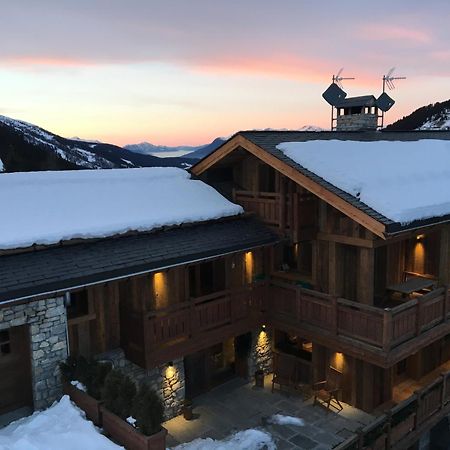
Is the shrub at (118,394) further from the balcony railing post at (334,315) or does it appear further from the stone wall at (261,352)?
the stone wall at (261,352)

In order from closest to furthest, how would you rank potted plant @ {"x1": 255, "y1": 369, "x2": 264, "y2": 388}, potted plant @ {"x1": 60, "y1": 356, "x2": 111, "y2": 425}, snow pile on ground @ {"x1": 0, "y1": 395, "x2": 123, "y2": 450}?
1. snow pile on ground @ {"x1": 0, "y1": 395, "x2": 123, "y2": 450}
2. potted plant @ {"x1": 60, "y1": 356, "x2": 111, "y2": 425}
3. potted plant @ {"x1": 255, "y1": 369, "x2": 264, "y2": 388}

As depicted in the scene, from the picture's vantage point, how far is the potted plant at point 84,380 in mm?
9984

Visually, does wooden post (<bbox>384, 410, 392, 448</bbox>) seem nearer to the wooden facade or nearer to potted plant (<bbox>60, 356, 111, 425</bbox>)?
the wooden facade

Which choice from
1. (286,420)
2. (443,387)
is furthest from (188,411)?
(443,387)

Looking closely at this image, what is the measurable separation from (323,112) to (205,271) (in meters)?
67.2

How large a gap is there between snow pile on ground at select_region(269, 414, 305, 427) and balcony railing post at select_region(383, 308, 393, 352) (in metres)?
3.20

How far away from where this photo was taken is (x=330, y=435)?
1259 centimetres

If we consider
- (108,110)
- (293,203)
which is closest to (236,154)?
(293,203)

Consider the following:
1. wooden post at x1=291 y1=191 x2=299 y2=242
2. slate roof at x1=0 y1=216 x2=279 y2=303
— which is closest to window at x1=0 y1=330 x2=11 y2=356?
slate roof at x1=0 y1=216 x2=279 y2=303

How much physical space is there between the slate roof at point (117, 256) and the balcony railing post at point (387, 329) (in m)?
3.79

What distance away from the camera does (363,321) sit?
40.9 feet

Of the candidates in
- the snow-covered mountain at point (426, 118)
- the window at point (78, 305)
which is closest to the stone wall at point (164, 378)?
the window at point (78, 305)

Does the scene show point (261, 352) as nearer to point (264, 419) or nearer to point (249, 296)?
point (249, 296)

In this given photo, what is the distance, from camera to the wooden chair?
549 inches
